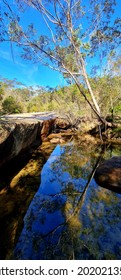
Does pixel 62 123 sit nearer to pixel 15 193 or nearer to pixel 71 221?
pixel 15 193

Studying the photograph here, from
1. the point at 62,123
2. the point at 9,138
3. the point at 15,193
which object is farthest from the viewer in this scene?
the point at 62,123

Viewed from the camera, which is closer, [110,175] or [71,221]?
[71,221]

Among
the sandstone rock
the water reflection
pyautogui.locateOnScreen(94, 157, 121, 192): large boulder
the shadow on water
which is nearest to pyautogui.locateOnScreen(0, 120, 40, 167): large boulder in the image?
the shadow on water

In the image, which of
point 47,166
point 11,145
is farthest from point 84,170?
point 11,145

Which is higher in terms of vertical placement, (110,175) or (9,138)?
(9,138)

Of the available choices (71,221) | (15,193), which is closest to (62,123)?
(15,193)

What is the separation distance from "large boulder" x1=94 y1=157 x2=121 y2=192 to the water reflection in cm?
24

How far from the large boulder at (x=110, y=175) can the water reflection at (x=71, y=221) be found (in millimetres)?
240

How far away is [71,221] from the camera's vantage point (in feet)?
11.9

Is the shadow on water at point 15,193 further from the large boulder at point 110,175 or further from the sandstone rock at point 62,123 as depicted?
the sandstone rock at point 62,123

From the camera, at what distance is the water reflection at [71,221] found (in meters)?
2.88

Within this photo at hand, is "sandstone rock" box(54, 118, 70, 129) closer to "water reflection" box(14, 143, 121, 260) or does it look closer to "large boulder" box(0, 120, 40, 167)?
"large boulder" box(0, 120, 40, 167)

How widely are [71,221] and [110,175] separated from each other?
2290 mm

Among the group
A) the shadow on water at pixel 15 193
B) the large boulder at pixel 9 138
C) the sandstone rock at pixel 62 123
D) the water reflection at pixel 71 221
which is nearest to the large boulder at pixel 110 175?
the water reflection at pixel 71 221
